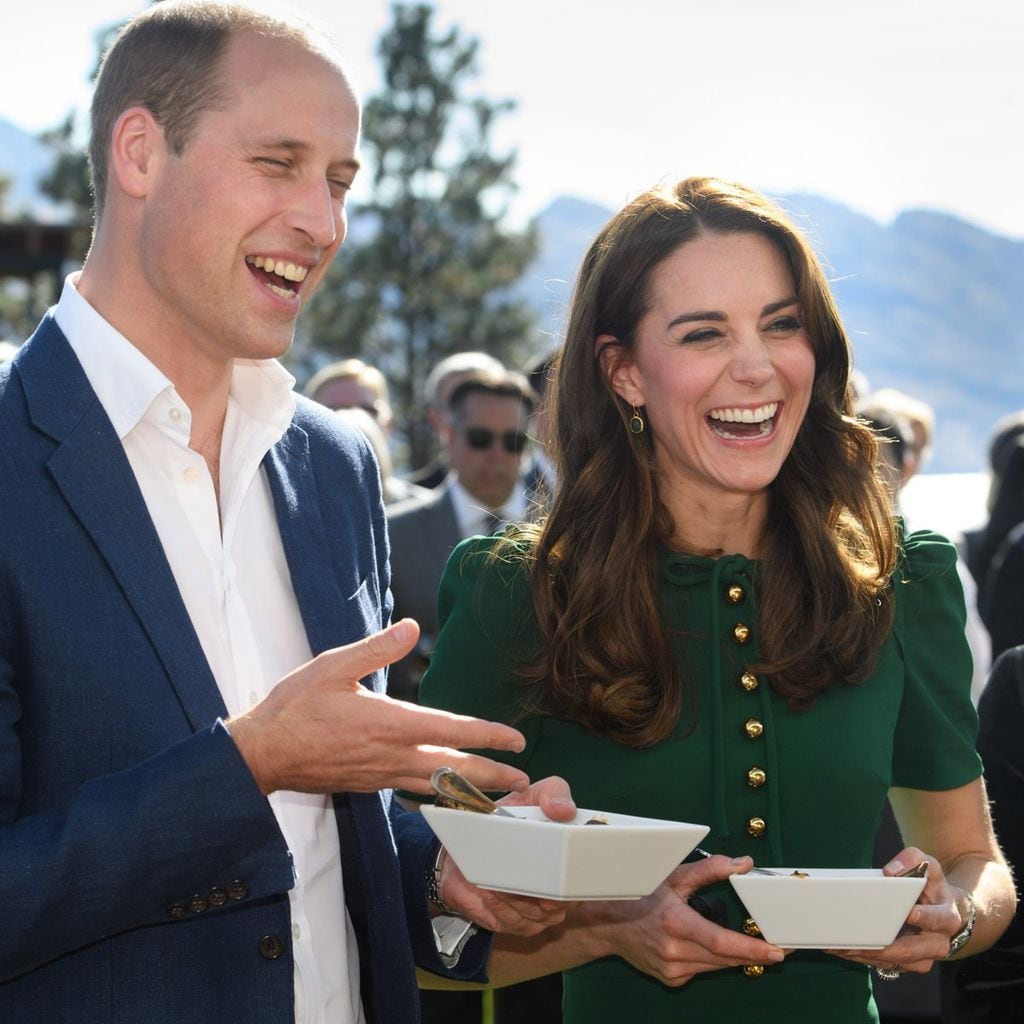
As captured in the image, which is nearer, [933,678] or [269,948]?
[269,948]

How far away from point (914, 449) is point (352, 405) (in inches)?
110

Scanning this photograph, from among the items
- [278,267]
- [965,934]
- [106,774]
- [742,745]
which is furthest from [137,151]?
[965,934]

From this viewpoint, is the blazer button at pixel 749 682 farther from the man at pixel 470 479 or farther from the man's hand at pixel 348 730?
the man at pixel 470 479

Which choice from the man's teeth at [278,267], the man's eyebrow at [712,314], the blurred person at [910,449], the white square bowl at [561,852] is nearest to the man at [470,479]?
the blurred person at [910,449]

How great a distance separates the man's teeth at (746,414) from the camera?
281cm

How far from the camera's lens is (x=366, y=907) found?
91.0 inches

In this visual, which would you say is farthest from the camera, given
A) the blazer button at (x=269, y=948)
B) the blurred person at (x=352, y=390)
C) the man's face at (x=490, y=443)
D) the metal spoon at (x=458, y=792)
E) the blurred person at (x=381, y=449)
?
the blurred person at (x=352, y=390)

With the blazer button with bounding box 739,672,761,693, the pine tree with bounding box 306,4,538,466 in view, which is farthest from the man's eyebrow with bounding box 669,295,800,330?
the pine tree with bounding box 306,4,538,466

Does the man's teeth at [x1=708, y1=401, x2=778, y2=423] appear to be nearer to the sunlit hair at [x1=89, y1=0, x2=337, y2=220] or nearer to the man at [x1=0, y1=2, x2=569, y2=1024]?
the man at [x1=0, y1=2, x2=569, y2=1024]

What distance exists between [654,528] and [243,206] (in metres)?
1.12

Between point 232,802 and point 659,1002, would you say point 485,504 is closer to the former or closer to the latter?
point 659,1002

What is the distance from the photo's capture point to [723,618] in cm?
283

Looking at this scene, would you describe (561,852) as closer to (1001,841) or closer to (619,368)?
(619,368)

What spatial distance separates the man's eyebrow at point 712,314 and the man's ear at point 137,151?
3.56 feet
